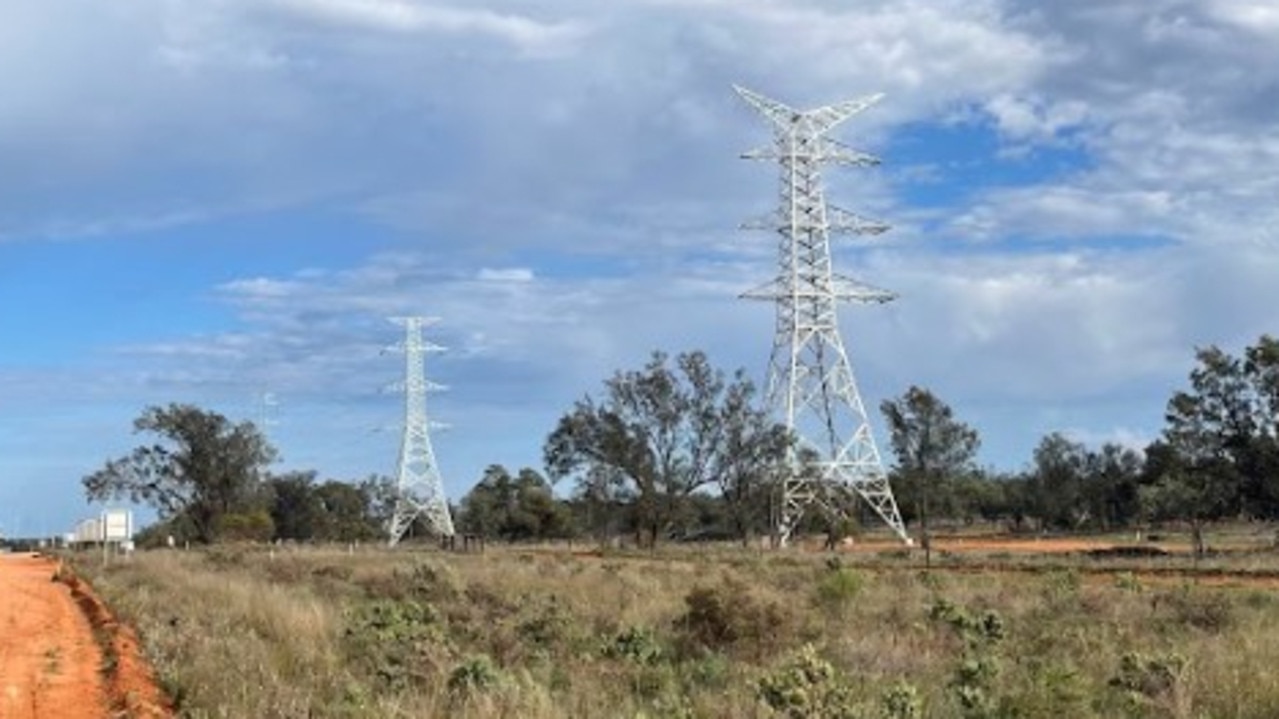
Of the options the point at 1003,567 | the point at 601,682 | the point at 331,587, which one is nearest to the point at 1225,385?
the point at 1003,567

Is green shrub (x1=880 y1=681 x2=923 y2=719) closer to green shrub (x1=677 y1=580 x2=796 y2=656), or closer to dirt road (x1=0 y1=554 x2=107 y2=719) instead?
green shrub (x1=677 y1=580 x2=796 y2=656)

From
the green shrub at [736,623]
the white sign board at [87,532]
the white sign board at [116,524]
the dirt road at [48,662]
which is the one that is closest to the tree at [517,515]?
the white sign board at [87,532]

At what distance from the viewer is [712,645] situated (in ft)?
63.4

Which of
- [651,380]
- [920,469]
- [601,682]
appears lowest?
[601,682]

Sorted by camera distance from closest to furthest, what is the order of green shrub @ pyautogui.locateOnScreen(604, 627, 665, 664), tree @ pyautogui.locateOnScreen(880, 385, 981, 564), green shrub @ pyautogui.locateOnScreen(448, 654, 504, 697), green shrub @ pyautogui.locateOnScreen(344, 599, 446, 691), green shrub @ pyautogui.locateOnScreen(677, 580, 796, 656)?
green shrub @ pyautogui.locateOnScreen(448, 654, 504, 697)
green shrub @ pyautogui.locateOnScreen(344, 599, 446, 691)
green shrub @ pyautogui.locateOnScreen(604, 627, 665, 664)
green shrub @ pyautogui.locateOnScreen(677, 580, 796, 656)
tree @ pyautogui.locateOnScreen(880, 385, 981, 564)

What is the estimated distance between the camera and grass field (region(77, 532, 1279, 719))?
1187cm

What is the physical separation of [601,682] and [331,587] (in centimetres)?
2018

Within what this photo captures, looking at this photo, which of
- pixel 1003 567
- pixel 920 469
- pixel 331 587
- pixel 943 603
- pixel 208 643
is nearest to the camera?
pixel 208 643

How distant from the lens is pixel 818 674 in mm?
11195

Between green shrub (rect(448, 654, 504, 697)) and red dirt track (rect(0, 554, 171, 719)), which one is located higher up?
green shrub (rect(448, 654, 504, 697))

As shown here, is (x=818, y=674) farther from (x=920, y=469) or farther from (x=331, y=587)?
(x=920, y=469)

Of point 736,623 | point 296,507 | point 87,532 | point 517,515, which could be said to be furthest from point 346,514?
point 736,623

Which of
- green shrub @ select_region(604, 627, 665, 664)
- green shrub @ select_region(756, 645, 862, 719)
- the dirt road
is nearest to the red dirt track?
the dirt road

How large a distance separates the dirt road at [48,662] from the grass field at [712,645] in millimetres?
880
